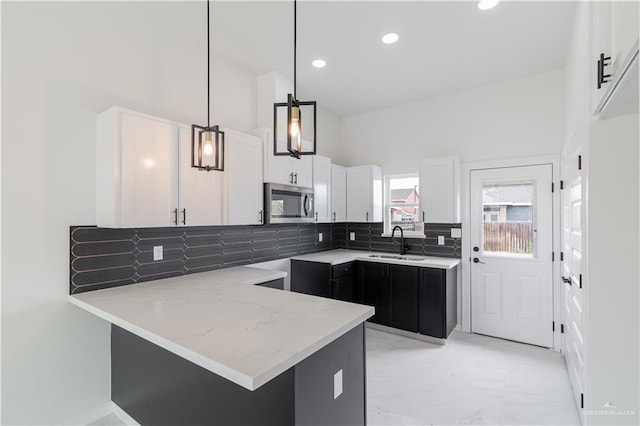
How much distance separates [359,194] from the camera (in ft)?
14.6

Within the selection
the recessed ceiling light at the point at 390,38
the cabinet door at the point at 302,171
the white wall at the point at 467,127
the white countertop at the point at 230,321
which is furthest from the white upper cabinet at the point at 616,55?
the cabinet door at the point at 302,171

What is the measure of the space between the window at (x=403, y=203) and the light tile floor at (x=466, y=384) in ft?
5.17

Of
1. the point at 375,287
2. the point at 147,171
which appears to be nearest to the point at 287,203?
the point at 147,171

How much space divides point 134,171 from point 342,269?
2491 mm

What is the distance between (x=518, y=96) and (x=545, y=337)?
2.74m

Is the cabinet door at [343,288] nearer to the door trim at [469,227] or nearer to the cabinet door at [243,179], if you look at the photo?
the cabinet door at [243,179]

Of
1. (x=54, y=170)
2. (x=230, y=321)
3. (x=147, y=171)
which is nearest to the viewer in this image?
(x=230, y=321)

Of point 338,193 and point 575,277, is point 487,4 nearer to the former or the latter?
point 575,277

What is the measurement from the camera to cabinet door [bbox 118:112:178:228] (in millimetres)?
2115

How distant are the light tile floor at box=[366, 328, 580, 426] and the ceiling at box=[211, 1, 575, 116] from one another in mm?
3044

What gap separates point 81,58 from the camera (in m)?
2.18

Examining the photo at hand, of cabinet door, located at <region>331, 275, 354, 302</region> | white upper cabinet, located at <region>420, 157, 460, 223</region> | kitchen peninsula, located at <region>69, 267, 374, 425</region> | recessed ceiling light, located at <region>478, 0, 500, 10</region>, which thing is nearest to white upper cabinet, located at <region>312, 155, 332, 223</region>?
cabinet door, located at <region>331, 275, 354, 302</region>

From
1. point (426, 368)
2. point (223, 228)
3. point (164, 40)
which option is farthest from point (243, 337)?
point (164, 40)

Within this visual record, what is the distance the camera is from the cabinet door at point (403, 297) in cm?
362
